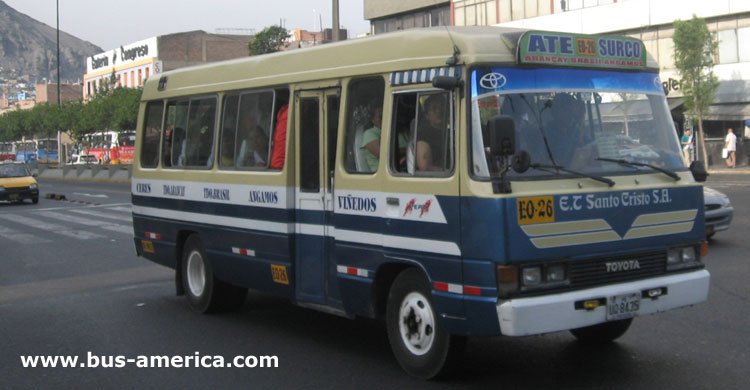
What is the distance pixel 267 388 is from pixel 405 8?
57.1 meters

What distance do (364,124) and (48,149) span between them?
106528 mm

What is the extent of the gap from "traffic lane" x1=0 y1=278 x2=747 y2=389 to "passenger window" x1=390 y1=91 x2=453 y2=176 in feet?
5.20

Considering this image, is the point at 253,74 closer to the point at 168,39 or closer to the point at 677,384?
the point at 677,384

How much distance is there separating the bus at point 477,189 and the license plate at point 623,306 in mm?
12

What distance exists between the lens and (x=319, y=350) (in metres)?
8.43

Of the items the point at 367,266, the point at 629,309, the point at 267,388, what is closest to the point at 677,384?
the point at 629,309

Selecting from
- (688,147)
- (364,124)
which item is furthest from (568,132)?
(688,147)

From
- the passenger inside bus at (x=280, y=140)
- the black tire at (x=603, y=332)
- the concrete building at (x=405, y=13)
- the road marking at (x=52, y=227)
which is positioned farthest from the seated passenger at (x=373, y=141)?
the concrete building at (x=405, y=13)

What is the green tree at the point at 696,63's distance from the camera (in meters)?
40.2

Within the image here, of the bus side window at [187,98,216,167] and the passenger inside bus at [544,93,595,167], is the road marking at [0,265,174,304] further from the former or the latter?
the passenger inside bus at [544,93,595,167]

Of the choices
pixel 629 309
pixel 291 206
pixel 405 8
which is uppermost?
pixel 405 8

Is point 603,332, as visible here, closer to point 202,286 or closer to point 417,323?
point 417,323

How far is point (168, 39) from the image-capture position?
304 feet

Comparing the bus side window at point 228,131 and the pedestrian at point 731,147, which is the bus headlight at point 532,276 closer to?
the bus side window at point 228,131
